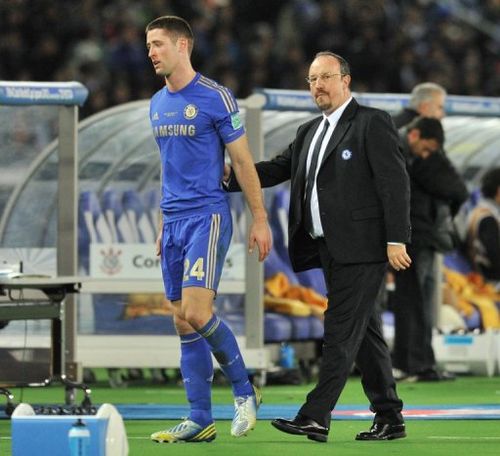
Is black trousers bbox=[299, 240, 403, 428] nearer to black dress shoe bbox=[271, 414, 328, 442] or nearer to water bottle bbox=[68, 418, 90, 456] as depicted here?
black dress shoe bbox=[271, 414, 328, 442]

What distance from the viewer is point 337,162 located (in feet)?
27.9

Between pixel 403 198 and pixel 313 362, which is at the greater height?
pixel 403 198

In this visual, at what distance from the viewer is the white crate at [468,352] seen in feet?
46.2

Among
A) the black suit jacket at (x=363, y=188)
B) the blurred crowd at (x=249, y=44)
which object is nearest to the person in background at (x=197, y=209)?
the black suit jacket at (x=363, y=188)

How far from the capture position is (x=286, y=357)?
1334 centimetres

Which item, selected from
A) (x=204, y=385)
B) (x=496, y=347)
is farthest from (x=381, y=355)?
(x=496, y=347)

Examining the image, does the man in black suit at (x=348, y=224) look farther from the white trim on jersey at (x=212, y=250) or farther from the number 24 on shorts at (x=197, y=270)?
the number 24 on shorts at (x=197, y=270)

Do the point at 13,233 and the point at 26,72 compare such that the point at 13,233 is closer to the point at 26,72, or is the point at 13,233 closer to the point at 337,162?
the point at 337,162

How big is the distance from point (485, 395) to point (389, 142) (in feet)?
13.6

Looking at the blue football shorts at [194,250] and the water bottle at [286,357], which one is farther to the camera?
the water bottle at [286,357]

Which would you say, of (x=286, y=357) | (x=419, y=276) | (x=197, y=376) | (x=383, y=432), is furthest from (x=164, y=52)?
(x=286, y=357)

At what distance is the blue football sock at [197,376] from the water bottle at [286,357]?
4.73m

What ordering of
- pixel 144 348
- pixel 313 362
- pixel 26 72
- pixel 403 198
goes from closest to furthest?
1. pixel 403 198
2. pixel 144 348
3. pixel 313 362
4. pixel 26 72

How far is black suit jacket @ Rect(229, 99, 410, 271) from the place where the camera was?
8.34 m
